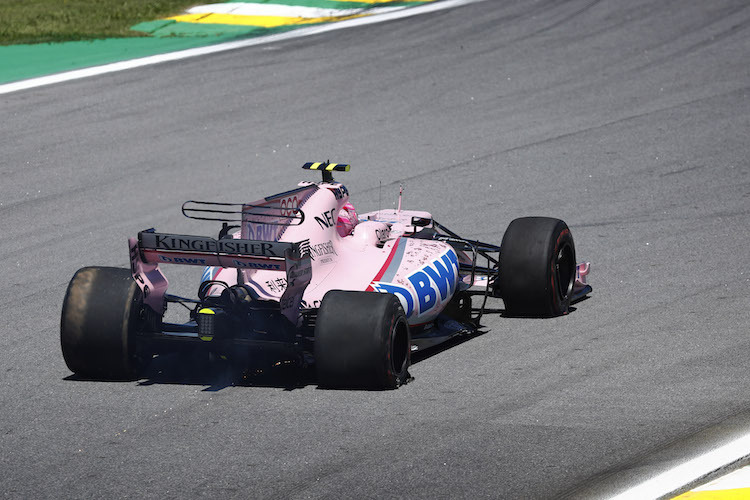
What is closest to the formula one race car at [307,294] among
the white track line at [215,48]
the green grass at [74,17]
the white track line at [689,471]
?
the white track line at [689,471]

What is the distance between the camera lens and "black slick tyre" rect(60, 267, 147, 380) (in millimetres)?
8938

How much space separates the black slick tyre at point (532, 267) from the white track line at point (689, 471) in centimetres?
306

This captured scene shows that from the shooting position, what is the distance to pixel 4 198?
1602cm

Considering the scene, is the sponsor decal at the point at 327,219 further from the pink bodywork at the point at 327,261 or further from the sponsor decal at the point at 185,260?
the sponsor decal at the point at 185,260

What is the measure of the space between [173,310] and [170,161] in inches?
254

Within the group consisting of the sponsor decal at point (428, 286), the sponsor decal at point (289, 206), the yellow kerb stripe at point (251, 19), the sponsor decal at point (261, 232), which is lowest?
the sponsor decal at point (428, 286)

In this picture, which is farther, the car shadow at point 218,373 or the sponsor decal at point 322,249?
the sponsor decal at point 322,249

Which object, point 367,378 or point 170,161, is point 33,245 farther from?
point 367,378

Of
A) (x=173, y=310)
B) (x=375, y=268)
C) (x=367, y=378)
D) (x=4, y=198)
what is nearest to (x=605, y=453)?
(x=367, y=378)

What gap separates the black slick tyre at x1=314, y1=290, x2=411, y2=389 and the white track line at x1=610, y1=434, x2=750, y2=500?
2.16m

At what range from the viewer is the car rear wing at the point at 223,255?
8.54 m

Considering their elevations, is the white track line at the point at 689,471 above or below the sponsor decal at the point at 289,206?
below

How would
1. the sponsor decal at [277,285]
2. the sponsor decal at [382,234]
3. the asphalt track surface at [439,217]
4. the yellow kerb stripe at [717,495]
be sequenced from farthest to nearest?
Result: the sponsor decal at [382,234]
the sponsor decal at [277,285]
the asphalt track surface at [439,217]
the yellow kerb stripe at [717,495]

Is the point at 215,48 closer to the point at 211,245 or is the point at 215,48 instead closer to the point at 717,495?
the point at 211,245
